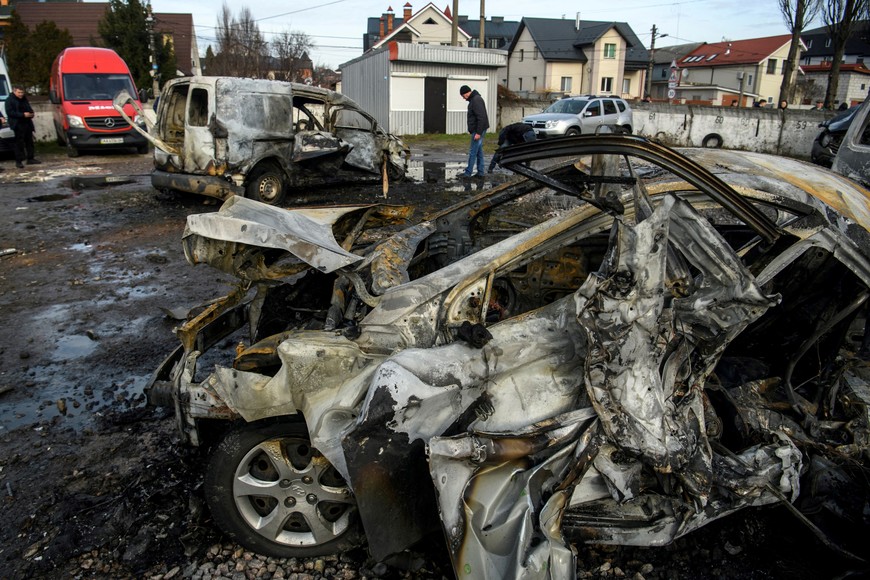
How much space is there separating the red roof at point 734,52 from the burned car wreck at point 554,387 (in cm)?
6003

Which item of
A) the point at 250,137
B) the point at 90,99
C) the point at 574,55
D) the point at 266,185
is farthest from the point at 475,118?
the point at 574,55

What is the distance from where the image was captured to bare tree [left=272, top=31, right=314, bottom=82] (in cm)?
3450

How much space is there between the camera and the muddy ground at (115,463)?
2.59 meters

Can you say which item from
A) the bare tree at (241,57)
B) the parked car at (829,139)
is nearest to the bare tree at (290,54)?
the bare tree at (241,57)

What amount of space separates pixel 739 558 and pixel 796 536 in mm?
380

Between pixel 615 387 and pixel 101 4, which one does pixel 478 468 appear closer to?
pixel 615 387

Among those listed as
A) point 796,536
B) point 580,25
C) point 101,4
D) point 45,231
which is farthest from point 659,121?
point 101,4

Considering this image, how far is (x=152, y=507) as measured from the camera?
9.47 feet

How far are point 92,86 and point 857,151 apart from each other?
16.6 metres

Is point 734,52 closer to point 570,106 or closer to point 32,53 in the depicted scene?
point 570,106

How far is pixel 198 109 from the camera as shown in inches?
364

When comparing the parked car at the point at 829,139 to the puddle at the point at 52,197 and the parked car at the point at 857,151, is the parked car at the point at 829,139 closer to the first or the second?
the parked car at the point at 857,151

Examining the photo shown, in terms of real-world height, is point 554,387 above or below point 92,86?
below

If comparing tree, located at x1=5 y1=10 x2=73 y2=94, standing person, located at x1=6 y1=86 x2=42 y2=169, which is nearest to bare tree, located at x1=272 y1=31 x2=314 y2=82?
tree, located at x1=5 y1=10 x2=73 y2=94
